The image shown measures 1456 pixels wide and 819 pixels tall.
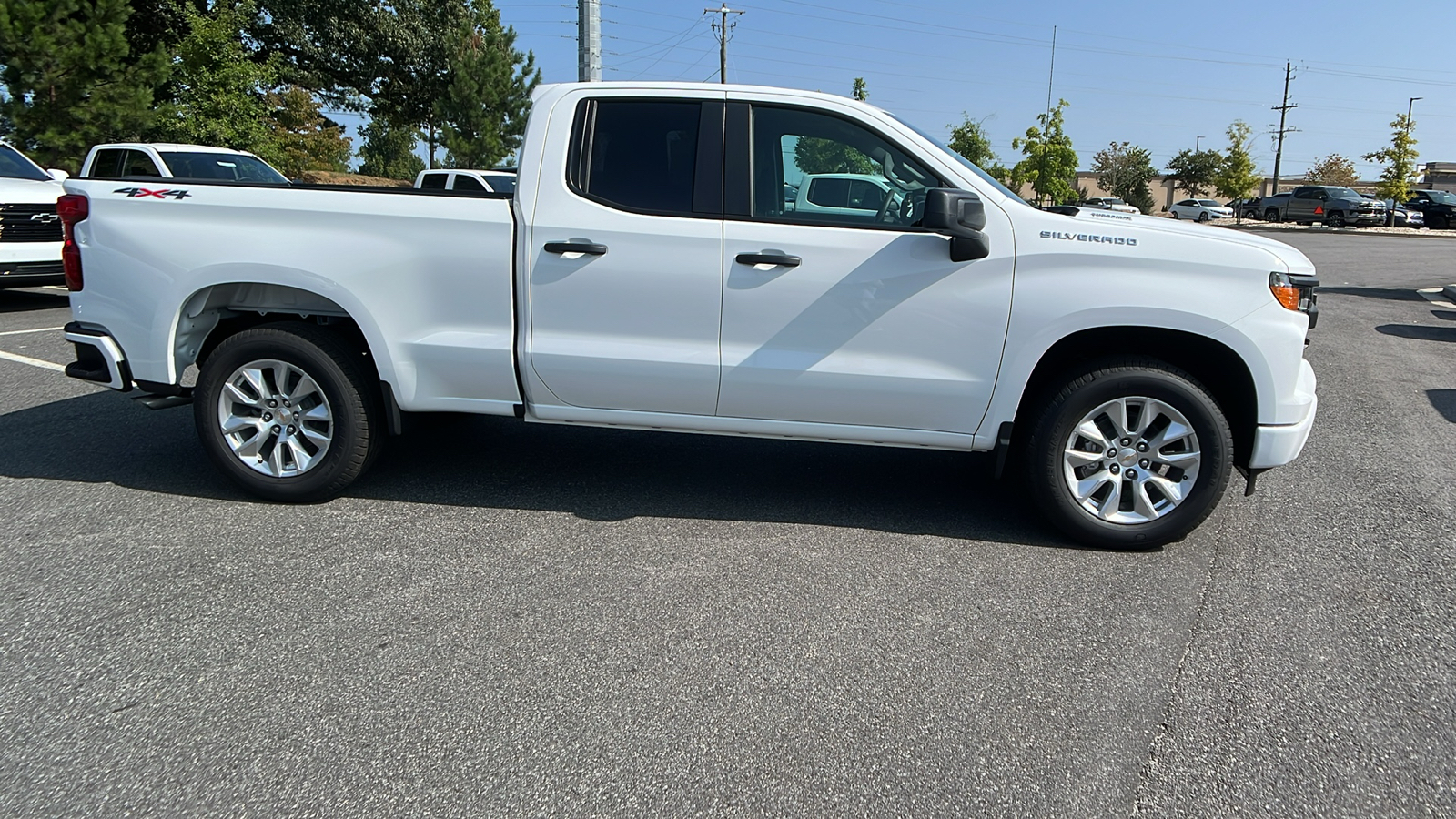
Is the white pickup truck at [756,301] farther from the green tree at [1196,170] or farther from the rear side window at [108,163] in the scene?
the green tree at [1196,170]

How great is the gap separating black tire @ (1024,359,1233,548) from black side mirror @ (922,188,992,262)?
74 centimetres

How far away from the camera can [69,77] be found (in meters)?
19.8

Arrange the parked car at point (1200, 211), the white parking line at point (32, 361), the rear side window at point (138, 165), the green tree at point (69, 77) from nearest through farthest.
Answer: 1. the white parking line at point (32, 361)
2. the rear side window at point (138, 165)
3. the green tree at point (69, 77)
4. the parked car at point (1200, 211)

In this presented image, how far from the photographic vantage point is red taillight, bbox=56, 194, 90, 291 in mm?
4746

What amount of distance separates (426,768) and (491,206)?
2545mm

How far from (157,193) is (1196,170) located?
8019 cm

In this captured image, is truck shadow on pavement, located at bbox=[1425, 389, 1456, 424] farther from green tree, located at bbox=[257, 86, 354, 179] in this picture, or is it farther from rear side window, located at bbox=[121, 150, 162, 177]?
green tree, located at bbox=[257, 86, 354, 179]

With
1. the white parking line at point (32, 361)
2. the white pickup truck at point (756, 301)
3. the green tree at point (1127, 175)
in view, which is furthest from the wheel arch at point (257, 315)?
the green tree at point (1127, 175)

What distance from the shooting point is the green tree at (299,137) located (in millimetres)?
24625

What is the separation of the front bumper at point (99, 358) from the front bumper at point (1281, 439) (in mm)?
5186

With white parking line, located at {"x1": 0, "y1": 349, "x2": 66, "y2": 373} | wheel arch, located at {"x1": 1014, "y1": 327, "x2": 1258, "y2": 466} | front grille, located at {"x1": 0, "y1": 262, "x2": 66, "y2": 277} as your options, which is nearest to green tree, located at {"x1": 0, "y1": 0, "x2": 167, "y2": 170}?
front grille, located at {"x1": 0, "y1": 262, "x2": 66, "y2": 277}

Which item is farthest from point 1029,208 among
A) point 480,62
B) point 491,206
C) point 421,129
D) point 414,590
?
point 421,129

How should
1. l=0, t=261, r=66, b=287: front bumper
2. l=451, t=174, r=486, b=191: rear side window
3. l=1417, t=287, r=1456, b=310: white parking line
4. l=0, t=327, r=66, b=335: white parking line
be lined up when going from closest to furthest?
1. l=0, t=327, r=66, b=335: white parking line
2. l=0, t=261, r=66, b=287: front bumper
3. l=1417, t=287, r=1456, b=310: white parking line
4. l=451, t=174, r=486, b=191: rear side window

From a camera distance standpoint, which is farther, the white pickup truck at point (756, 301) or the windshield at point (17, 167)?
the windshield at point (17, 167)
